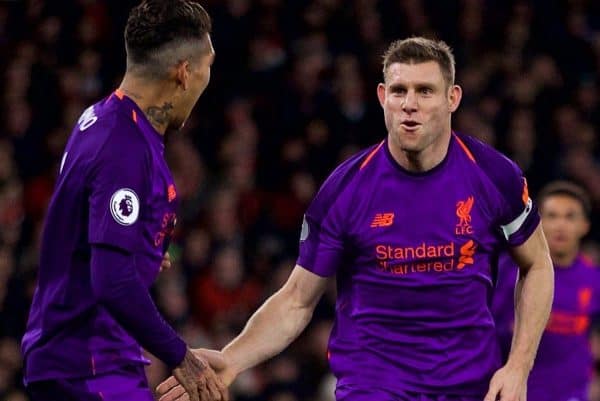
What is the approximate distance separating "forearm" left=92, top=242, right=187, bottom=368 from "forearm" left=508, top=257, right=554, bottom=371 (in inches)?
62.6

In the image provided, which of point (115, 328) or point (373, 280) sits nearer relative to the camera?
point (115, 328)

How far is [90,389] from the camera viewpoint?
16.0ft

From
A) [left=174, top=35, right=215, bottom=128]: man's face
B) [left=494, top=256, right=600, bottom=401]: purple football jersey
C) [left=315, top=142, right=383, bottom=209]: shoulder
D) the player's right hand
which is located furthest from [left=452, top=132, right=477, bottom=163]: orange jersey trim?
[left=494, top=256, right=600, bottom=401]: purple football jersey

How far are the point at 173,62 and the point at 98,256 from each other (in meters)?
0.84

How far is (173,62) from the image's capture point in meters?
5.07

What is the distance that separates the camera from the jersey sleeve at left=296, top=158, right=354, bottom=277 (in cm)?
564

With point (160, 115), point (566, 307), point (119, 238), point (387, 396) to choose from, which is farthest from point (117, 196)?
point (566, 307)

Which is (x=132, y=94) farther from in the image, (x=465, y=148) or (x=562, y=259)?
(x=562, y=259)

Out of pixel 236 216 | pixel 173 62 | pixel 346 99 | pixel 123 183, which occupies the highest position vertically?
pixel 173 62

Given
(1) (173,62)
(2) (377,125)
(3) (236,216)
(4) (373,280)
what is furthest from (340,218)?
(2) (377,125)

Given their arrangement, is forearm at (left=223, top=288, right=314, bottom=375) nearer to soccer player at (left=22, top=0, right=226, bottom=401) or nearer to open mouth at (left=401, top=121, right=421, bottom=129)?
soccer player at (left=22, top=0, right=226, bottom=401)

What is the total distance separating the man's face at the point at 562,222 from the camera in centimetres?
828

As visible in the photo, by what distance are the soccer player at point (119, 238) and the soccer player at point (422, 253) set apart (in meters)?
0.58

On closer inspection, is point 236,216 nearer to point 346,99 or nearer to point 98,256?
point 346,99
